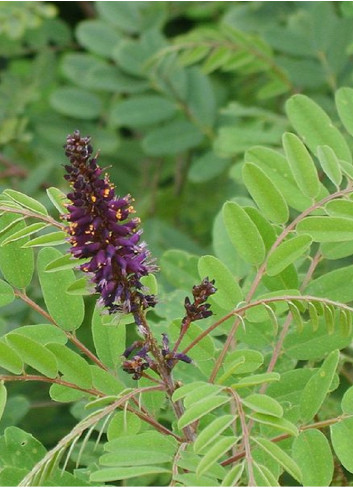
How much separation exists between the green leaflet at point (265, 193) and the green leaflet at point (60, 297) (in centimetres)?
20

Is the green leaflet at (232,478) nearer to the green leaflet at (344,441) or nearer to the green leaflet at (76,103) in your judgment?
the green leaflet at (344,441)

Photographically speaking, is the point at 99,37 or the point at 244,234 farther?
the point at 99,37

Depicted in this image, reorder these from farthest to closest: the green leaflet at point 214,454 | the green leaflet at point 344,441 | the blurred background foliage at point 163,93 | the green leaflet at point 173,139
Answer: the green leaflet at point 173,139
the blurred background foliage at point 163,93
the green leaflet at point 344,441
the green leaflet at point 214,454

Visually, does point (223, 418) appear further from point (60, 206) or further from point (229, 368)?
point (60, 206)

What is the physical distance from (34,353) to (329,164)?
1.14 ft

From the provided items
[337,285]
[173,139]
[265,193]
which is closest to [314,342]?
[337,285]

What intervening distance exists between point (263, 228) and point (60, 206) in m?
0.20

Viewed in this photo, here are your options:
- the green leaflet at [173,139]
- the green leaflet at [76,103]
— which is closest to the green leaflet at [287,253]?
the green leaflet at [173,139]

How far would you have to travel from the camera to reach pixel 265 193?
0.92m

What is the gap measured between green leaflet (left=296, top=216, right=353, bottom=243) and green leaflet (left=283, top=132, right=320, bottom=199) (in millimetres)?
62

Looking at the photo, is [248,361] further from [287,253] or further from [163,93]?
[163,93]

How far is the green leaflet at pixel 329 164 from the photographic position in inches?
36.2

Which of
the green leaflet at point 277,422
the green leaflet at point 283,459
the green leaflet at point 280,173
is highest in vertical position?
the green leaflet at point 280,173

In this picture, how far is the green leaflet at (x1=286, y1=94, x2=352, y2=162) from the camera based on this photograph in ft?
3.43
